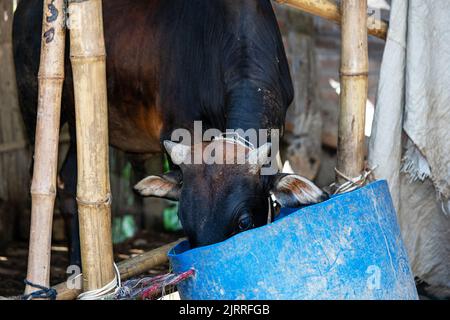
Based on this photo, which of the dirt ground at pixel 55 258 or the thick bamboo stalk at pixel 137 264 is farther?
the dirt ground at pixel 55 258

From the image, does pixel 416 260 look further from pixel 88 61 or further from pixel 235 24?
pixel 88 61

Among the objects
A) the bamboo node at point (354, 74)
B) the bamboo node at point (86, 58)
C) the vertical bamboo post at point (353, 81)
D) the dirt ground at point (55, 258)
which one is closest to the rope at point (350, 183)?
the vertical bamboo post at point (353, 81)

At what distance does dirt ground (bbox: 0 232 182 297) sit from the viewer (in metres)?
5.31

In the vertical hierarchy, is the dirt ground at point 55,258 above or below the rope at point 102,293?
below

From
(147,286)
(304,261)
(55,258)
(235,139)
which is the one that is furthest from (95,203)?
(55,258)

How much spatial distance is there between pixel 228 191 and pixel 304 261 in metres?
0.62

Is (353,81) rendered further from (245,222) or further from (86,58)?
(86,58)

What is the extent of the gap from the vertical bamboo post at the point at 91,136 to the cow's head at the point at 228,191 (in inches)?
14.5

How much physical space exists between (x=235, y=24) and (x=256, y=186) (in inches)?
41.9

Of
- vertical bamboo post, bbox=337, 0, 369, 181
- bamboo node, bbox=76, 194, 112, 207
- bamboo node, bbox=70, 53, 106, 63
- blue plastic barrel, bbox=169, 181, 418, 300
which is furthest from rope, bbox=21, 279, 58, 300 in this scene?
vertical bamboo post, bbox=337, 0, 369, 181

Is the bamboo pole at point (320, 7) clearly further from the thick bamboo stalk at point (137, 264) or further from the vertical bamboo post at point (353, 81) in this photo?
the thick bamboo stalk at point (137, 264)

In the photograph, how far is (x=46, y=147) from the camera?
9.68 ft

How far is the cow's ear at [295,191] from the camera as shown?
3168 millimetres

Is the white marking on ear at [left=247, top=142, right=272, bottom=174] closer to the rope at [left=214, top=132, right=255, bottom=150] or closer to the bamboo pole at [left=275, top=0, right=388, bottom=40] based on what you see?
the rope at [left=214, top=132, right=255, bottom=150]
